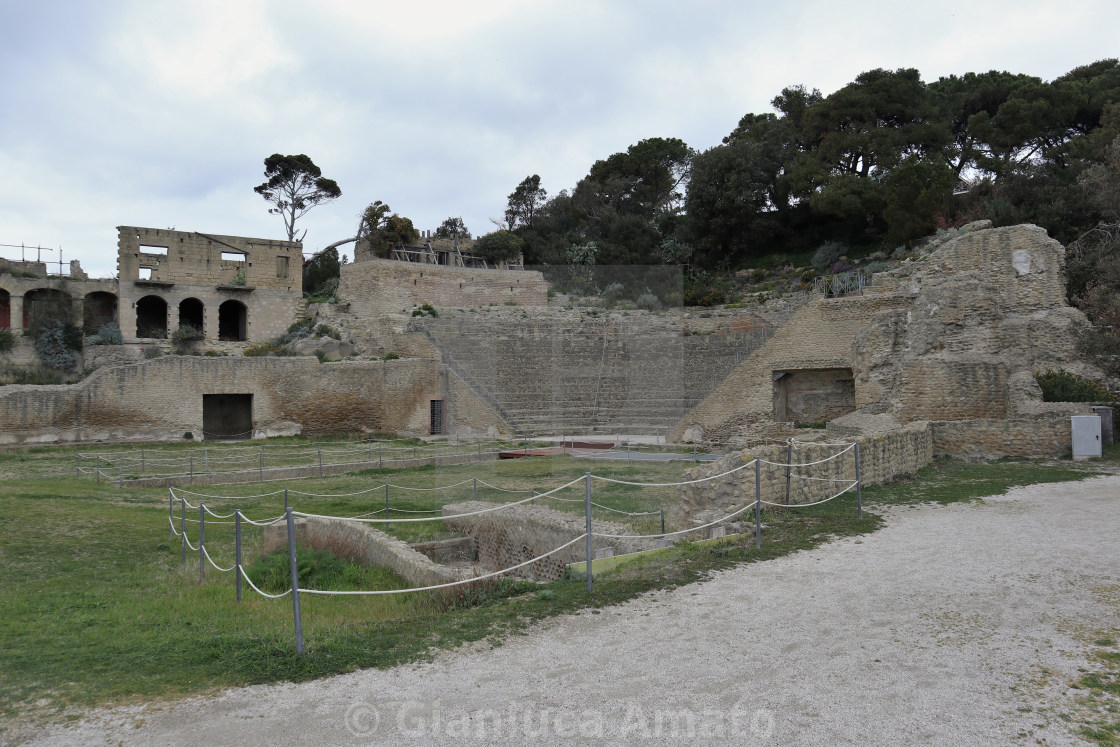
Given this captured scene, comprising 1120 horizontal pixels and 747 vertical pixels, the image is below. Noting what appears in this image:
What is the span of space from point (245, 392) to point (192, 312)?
13.9 metres

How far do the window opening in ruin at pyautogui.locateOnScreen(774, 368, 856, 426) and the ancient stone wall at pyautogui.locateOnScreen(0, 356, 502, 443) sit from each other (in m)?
8.66

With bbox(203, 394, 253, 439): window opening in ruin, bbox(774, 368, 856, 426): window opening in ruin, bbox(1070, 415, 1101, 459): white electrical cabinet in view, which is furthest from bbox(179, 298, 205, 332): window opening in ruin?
bbox(1070, 415, 1101, 459): white electrical cabinet

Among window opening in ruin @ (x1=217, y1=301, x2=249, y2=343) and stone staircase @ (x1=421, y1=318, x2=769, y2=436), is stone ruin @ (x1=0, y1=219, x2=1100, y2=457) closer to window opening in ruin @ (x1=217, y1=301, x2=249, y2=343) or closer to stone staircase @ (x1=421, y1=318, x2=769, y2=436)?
stone staircase @ (x1=421, y1=318, x2=769, y2=436)

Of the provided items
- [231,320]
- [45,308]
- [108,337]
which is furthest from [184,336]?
[45,308]

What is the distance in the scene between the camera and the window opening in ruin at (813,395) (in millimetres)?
20391

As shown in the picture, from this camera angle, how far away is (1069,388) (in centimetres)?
1484

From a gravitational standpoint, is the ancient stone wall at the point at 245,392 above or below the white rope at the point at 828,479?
above

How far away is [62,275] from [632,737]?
118 feet

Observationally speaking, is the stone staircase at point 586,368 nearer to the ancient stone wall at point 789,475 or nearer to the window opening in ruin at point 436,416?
the window opening in ruin at point 436,416

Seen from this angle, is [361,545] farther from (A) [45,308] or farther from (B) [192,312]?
(B) [192,312]

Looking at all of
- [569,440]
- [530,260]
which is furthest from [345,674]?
[530,260]

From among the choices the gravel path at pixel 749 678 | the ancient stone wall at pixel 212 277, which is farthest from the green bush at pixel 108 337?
the gravel path at pixel 749 678

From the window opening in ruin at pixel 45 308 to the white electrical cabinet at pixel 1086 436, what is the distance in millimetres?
34869

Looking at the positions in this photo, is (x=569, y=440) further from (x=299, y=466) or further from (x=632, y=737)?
(x=632, y=737)
